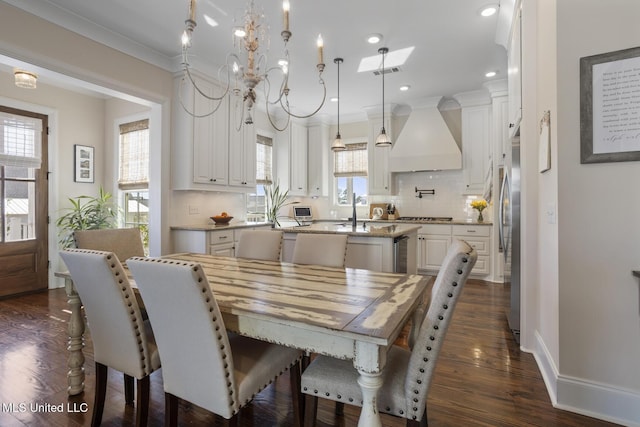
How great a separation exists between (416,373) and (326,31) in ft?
10.3

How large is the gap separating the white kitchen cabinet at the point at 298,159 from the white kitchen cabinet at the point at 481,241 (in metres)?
2.86

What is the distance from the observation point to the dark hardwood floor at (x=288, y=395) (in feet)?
5.66

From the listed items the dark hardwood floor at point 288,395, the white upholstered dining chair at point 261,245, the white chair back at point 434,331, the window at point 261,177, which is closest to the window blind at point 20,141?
the dark hardwood floor at point 288,395

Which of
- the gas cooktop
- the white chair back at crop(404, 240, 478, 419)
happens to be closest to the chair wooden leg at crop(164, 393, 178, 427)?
the white chair back at crop(404, 240, 478, 419)

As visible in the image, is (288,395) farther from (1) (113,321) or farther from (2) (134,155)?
(2) (134,155)

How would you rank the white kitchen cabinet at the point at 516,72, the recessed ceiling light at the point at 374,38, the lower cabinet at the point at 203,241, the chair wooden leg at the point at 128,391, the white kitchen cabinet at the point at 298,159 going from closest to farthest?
1. the chair wooden leg at the point at 128,391
2. the white kitchen cabinet at the point at 516,72
3. the recessed ceiling light at the point at 374,38
4. the lower cabinet at the point at 203,241
5. the white kitchen cabinet at the point at 298,159

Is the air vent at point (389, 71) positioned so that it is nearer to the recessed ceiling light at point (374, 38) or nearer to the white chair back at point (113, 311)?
the recessed ceiling light at point (374, 38)

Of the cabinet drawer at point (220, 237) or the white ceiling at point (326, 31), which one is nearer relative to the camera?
the white ceiling at point (326, 31)

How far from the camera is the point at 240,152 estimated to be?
183 inches

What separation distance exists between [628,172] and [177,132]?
4039mm

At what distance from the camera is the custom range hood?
515cm

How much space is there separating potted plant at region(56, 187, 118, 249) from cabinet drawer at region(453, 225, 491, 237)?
16.5ft

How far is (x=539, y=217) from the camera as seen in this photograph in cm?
237

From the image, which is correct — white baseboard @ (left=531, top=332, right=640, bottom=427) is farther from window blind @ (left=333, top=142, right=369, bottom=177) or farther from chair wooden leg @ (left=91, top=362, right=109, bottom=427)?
window blind @ (left=333, top=142, right=369, bottom=177)
